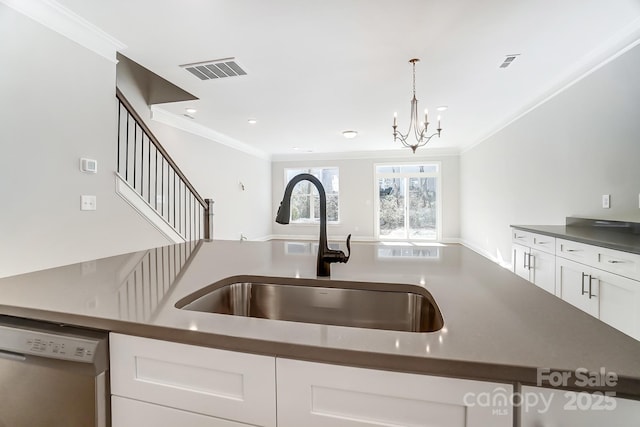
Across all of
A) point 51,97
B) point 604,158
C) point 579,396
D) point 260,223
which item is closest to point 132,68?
point 51,97

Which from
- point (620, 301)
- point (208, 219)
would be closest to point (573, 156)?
point (620, 301)

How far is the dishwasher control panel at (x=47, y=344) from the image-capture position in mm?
677

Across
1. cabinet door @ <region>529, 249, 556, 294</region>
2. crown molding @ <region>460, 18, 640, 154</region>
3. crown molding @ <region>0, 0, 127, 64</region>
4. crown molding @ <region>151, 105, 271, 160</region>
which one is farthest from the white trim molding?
crown molding @ <region>460, 18, 640, 154</region>

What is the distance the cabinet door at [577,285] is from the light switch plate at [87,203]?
389 centimetres

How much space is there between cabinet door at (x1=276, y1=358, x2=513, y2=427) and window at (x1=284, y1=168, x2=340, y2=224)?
25.8ft

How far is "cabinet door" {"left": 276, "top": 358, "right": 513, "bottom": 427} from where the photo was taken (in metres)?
0.48

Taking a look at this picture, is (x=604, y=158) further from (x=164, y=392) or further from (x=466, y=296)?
(x=164, y=392)

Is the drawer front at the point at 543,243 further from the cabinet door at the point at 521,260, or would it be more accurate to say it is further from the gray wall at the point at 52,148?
the gray wall at the point at 52,148

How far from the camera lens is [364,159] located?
8297 mm

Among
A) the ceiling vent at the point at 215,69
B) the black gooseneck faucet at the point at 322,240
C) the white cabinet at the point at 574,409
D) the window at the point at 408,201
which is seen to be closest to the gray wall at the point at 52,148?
the ceiling vent at the point at 215,69

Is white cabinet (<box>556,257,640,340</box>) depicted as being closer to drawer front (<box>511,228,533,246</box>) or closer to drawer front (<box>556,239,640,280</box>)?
drawer front (<box>556,239,640,280</box>)

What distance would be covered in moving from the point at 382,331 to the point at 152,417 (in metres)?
0.56

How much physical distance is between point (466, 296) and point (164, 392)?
2.63 feet

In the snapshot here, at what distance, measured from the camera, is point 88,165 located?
8.23 feet
